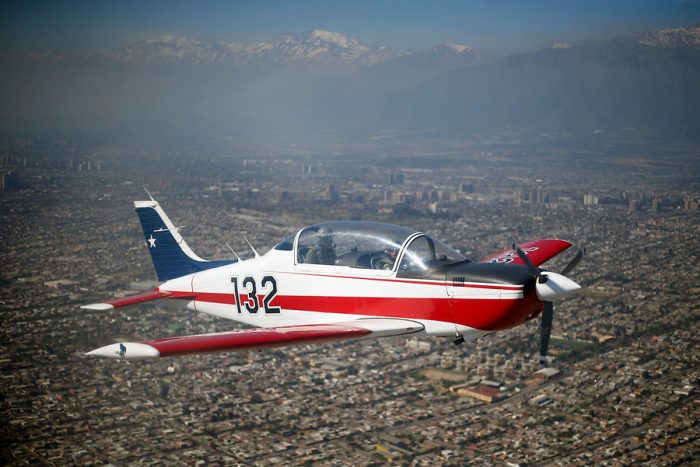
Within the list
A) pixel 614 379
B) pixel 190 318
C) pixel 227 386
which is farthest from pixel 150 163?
pixel 614 379

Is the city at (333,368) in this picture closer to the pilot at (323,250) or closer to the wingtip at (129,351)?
the pilot at (323,250)

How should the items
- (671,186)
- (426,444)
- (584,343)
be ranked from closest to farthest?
(426,444) < (584,343) < (671,186)

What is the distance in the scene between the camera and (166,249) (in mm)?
17234

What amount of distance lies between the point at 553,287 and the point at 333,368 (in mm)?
18449

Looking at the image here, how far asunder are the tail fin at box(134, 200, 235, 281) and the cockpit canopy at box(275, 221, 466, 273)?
3.35 meters

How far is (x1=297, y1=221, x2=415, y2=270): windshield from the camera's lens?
13047mm

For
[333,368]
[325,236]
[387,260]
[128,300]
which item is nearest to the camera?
[387,260]

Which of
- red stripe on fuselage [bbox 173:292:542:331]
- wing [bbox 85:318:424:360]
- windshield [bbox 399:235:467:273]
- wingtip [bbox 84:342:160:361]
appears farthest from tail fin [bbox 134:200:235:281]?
wingtip [bbox 84:342:160:361]

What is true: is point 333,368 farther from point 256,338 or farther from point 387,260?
point 256,338

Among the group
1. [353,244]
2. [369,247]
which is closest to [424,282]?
[369,247]

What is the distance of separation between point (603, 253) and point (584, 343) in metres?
18.6

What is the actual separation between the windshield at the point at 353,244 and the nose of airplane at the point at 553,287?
2522mm

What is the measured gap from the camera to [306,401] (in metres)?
25.9

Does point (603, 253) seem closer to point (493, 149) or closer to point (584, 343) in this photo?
point (584, 343)
